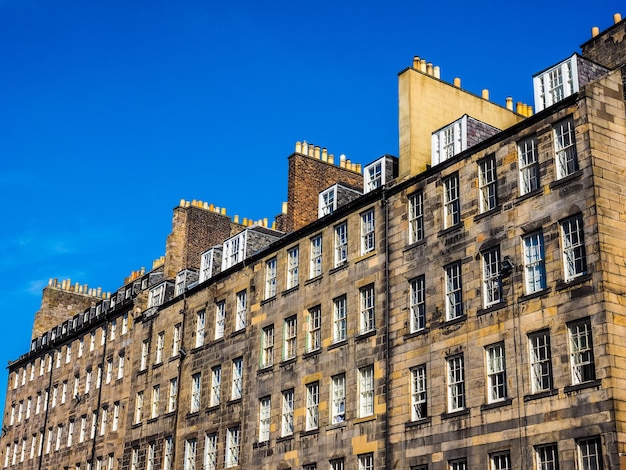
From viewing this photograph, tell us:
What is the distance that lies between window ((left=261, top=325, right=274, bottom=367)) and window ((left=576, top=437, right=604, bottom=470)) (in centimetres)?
1678

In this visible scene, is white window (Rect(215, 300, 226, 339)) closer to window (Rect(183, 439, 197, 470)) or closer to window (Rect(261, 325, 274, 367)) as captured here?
window (Rect(261, 325, 274, 367))

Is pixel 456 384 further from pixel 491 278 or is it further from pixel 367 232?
pixel 367 232

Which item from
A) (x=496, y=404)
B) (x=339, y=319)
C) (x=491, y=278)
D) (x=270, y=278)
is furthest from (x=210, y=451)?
(x=491, y=278)

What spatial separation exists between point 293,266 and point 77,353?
26454 mm

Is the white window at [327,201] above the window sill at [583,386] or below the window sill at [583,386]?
above

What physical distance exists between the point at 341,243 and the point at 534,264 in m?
10.7

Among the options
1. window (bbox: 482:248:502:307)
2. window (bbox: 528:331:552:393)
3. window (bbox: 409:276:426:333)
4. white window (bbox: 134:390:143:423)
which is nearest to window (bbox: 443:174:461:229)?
window (bbox: 409:276:426:333)

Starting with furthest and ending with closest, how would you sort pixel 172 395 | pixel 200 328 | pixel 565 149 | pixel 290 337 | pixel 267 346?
pixel 172 395 < pixel 200 328 < pixel 267 346 < pixel 290 337 < pixel 565 149

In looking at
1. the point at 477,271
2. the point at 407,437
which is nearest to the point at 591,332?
the point at 477,271

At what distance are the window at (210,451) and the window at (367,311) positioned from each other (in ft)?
35.8

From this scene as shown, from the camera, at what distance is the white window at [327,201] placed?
137 feet

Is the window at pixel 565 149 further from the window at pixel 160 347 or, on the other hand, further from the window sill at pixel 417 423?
the window at pixel 160 347

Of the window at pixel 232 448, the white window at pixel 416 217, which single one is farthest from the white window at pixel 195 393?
the white window at pixel 416 217

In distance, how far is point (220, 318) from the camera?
47.1 m
